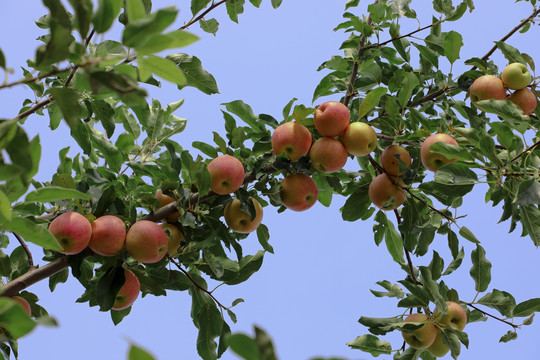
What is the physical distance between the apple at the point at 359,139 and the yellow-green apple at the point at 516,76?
73cm

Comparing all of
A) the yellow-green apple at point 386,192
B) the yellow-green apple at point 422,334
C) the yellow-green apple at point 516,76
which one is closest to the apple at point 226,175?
the yellow-green apple at point 386,192

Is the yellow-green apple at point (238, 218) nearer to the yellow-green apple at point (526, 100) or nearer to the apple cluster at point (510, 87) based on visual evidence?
the apple cluster at point (510, 87)

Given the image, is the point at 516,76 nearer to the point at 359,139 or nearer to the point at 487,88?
the point at 487,88

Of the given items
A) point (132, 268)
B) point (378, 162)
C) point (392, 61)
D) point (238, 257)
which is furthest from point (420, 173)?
point (132, 268)

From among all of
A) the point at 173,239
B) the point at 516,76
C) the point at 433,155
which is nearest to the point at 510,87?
the point at 516,76

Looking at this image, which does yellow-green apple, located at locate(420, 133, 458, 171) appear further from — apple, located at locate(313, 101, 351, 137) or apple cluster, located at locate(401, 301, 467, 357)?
apple cluster, located at locate(401, 301, 467, 357)

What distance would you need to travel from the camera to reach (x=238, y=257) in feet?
6.77

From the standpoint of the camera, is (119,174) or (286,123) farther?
(119,174)

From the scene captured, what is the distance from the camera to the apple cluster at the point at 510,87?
2.09 m

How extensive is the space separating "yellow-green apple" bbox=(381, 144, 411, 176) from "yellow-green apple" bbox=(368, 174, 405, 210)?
3 cm

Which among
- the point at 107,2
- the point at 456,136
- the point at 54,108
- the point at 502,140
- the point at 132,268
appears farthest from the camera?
the point at 54,108

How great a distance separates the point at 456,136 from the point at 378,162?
1.16 feet

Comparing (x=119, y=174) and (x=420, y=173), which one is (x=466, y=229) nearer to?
(x=420, y=173)

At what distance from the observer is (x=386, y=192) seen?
196cm
